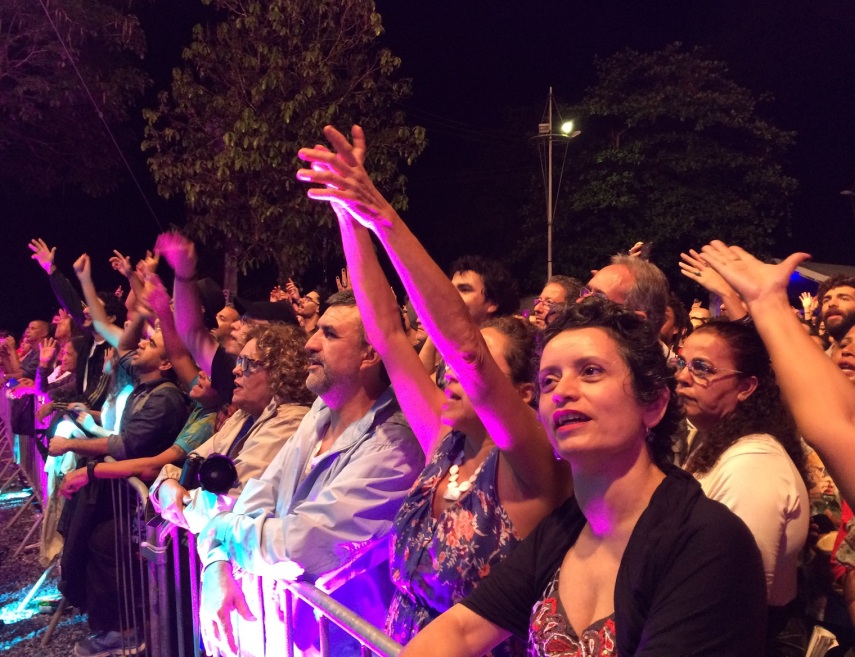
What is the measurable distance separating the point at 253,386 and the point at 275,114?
10.9 metres

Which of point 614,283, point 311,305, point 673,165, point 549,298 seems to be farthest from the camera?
point 673,165

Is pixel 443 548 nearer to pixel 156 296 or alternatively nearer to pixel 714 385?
pixel 714 385

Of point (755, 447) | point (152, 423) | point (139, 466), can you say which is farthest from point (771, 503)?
point (152, 423)

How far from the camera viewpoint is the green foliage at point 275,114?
13539 millimetres

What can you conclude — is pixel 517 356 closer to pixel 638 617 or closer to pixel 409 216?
pixel 638 617

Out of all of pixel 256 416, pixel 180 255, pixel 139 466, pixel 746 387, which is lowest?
pixel 139 466

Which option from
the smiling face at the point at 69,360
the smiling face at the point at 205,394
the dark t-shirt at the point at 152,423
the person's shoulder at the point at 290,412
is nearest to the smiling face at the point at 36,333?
the smiling face at the point at 69,360

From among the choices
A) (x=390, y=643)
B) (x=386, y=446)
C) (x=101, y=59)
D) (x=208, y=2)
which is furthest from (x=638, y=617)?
(x=101, y=59)

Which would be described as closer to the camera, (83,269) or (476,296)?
(476,296)

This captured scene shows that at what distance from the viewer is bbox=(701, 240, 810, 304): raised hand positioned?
78.9 inches

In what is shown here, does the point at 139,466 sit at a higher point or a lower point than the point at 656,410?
lower

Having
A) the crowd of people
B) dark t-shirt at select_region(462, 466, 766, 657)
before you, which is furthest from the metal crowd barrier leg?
dark t-shirt at select_region(462, 466, 766, 657)

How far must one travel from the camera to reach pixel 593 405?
68.2 inches

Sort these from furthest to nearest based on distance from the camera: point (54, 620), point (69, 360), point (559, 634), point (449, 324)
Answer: point (69, 360) < point (54, 620) < point (449, 324) < point (559, 634)
